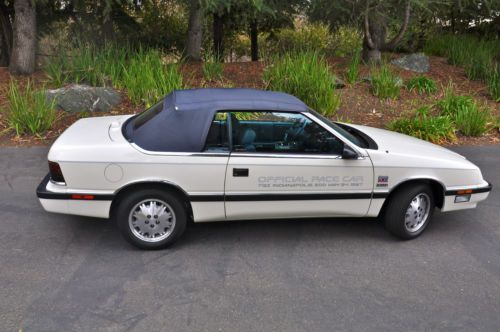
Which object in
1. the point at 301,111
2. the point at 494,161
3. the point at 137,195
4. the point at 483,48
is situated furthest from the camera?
the point at 483,48

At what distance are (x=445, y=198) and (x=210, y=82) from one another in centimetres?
579

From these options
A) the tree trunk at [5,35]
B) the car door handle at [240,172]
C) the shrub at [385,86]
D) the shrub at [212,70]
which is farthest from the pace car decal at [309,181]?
the tree trunk at [5,35]

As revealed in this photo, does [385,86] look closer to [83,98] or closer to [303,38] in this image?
[83,98]

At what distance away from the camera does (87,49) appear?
886cm

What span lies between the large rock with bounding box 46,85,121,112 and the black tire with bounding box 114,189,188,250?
451 cm

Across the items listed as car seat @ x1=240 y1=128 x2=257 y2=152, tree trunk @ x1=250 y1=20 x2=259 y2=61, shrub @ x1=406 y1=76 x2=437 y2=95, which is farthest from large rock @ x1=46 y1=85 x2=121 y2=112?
tree trunk @ x1=250 y1=20 x2=259 y2=61

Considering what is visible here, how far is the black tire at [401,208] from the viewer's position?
4.46m

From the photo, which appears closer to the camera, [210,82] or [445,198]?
[445,198]

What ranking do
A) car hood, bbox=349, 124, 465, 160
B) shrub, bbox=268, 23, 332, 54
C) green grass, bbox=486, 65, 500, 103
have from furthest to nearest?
shrub, bbox=268, 23, 332, 54 < green grass, bbox=486, 65, 500, 103 < car hood, bbox=349, 124, 465, 160

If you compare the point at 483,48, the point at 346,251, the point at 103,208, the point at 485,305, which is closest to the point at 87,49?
the point at 103,208

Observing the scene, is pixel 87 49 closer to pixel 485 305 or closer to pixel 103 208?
pixel 103 208

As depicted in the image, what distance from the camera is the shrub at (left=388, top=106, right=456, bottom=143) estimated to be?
7.77 m

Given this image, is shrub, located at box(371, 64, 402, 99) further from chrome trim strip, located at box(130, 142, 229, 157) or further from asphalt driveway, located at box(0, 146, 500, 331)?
chrome trim strip, located at box(130, 142, 229, 157)

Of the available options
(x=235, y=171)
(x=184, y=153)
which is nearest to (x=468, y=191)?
(x=235, y=171)
